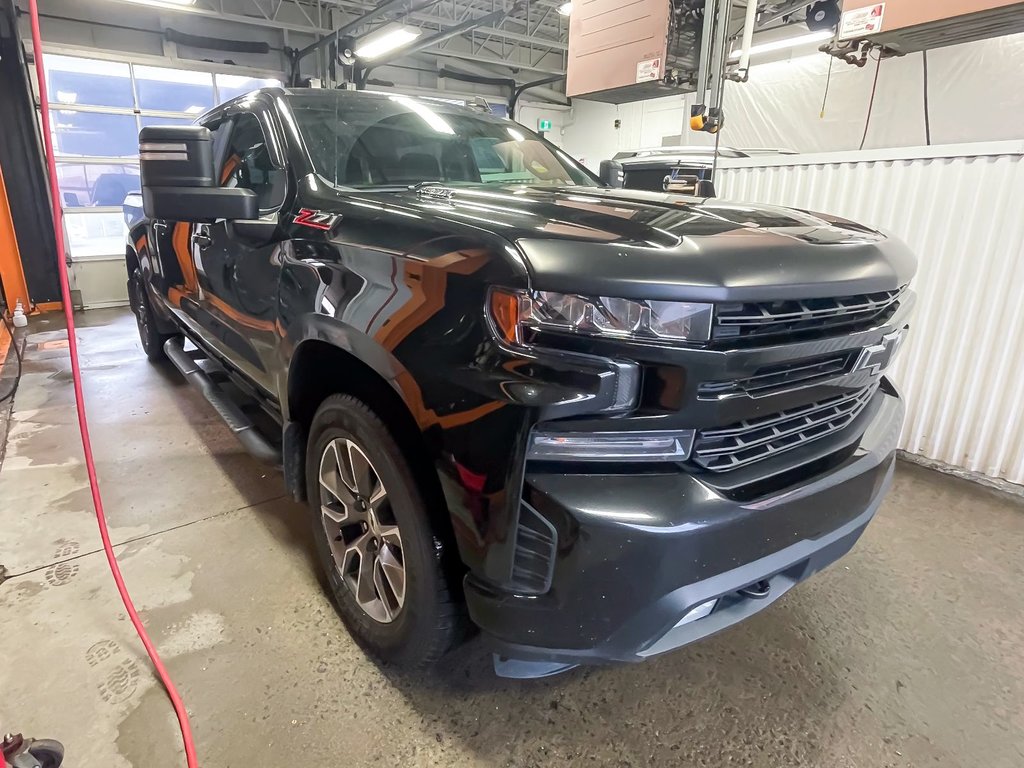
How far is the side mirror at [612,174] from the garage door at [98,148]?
6936 mm

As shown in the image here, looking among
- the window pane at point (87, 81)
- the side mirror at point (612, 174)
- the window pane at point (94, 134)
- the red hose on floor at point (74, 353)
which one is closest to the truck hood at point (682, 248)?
the red hose on floor at point (74, 353)

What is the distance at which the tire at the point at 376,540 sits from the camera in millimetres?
1400

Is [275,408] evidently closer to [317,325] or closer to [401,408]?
[317,325]

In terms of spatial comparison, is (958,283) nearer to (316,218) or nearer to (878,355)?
(878,355)

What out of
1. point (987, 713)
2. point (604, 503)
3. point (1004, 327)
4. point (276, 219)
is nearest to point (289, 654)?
point (604, 503)

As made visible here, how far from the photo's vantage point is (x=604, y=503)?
42.8 inches

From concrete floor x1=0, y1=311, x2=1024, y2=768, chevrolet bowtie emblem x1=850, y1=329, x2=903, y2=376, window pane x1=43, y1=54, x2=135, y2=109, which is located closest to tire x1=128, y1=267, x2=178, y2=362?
concrete floor x1=0, y1=311, x2=1024, y2=768

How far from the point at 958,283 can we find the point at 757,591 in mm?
2375

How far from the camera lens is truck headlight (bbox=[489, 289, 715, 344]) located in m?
A: 1.11

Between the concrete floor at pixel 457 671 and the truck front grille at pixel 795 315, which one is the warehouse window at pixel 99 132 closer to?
the concrete floor at pixel 457 671

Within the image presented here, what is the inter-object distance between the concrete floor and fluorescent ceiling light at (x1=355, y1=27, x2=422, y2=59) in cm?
758

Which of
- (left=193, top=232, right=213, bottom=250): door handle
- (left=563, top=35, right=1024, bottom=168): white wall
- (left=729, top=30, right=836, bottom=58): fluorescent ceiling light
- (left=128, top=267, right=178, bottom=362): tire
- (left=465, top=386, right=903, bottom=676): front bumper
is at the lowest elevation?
(left=128, top=267, right=178, bottom=362): tire

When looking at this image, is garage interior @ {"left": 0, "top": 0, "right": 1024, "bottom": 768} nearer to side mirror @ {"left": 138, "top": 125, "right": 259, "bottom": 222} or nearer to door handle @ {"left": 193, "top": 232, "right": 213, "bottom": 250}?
door handle @ {"left": 193, "top": 232, "right": 213, "bottom": 250}

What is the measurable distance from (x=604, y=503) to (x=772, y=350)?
452mm
